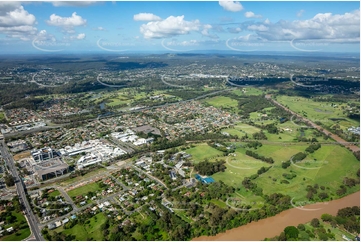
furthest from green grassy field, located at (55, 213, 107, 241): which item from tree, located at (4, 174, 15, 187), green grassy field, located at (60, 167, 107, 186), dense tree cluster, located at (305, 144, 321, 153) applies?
dense tree cluster, located at (305, 144, 321, 153)

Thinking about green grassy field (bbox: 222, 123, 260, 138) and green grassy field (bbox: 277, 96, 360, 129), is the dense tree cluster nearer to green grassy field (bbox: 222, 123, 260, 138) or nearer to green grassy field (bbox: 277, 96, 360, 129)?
green grassy field (bbox: 222, 123, 260, 138)

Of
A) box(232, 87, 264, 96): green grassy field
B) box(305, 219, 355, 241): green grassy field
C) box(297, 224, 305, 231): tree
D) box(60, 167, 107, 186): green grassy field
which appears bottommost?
box(305, 219, 355, 241): green grassy field

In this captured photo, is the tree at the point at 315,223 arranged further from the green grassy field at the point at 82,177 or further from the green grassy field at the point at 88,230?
the green grassy field at the point at 82,177

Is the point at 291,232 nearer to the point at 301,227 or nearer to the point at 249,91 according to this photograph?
the point at 301,227

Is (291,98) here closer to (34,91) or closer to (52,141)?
(52,141)

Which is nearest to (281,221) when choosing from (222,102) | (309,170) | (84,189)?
(309,170)
